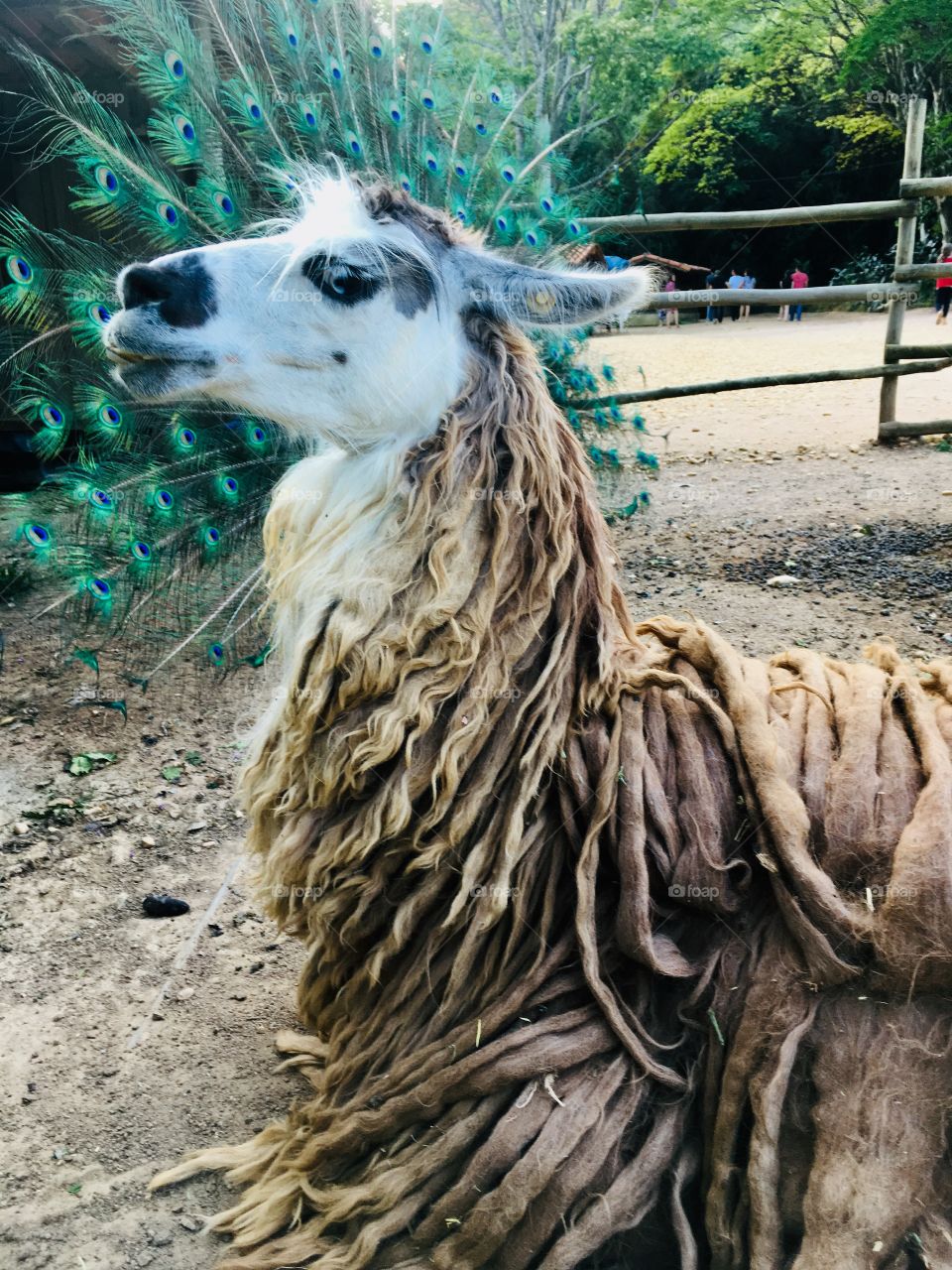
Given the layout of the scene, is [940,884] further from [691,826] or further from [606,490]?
A: [606,490]

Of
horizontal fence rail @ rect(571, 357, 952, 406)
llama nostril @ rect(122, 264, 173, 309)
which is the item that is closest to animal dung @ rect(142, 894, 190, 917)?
llama nostril @ rect(122, 264, 173, 309)

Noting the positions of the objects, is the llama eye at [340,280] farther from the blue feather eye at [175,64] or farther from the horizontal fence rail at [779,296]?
the horizontal fence rail at [779,296]

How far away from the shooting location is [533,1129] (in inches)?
67.5

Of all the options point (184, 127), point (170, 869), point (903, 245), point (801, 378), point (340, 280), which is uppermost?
point (184, 127)

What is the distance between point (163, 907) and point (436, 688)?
5.46ft

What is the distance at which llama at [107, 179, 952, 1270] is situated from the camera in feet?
5.52

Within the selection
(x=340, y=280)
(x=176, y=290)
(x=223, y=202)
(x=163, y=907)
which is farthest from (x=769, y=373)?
(x=176, y=290)

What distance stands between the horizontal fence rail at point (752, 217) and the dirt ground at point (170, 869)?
5.50ft

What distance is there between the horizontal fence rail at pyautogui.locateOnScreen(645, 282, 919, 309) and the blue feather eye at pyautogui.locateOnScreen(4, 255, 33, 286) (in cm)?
399

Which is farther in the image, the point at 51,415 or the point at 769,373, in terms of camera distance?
the point at 769,373

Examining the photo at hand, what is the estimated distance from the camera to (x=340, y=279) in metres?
1.94

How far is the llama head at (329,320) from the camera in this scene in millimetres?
1899

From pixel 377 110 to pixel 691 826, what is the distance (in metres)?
2.89

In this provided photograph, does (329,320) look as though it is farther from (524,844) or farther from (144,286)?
(524,844)
